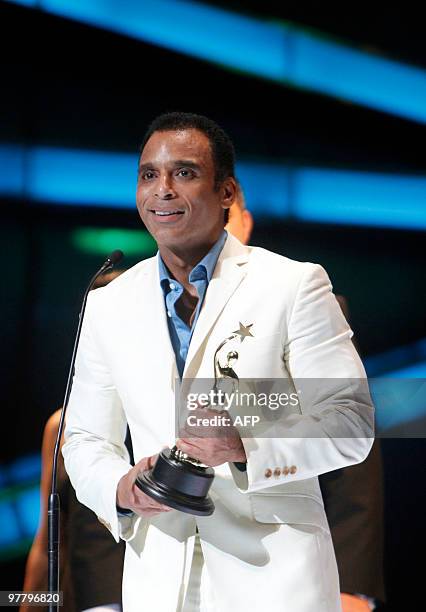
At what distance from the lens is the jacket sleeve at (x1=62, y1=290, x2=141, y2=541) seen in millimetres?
1881

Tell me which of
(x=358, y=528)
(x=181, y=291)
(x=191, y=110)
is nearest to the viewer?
(x=181, y=291)

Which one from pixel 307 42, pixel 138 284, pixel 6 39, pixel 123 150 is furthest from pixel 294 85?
pixel 138 284

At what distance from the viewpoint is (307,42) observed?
312 cm

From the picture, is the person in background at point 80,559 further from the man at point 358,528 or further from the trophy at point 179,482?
the trophy at point 179,482

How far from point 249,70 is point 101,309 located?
1.42m

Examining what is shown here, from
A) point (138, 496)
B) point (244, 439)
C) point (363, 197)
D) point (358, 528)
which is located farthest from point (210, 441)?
point (363, 197)

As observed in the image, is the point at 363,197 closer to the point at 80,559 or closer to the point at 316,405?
the point at 316,405

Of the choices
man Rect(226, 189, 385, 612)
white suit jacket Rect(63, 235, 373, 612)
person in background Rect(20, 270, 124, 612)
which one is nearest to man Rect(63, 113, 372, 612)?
white suit jacket Rect(63, 235, 373, 612)

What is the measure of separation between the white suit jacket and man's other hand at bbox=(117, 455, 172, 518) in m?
0.07

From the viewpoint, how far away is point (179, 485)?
1.64 m

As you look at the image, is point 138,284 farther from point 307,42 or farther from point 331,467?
point 307,42

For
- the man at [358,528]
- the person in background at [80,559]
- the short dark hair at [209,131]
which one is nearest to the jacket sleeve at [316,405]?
the short dark hair at [209,131]

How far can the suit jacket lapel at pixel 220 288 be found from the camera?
1.89 m

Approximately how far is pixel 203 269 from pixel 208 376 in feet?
1.07
